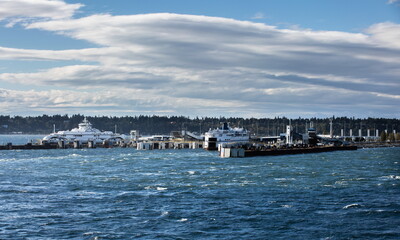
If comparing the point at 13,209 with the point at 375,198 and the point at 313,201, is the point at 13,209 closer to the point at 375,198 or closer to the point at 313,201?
the point at 313,201

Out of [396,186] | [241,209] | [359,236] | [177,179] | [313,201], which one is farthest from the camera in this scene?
[177,179]

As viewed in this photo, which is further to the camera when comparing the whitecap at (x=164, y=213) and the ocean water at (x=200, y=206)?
the whitecap at (x=164, y=213)

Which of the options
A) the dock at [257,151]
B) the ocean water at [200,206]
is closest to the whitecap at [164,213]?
the ocean water at [200,206]

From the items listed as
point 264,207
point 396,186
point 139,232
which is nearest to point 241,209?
point 264,207

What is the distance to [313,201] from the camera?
185 ft

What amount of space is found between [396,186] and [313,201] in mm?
18264

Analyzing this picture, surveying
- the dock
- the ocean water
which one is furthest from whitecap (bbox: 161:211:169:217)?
the dock

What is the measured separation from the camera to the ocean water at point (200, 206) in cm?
4250

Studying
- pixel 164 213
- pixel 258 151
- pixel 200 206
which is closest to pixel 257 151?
pixel 258 151

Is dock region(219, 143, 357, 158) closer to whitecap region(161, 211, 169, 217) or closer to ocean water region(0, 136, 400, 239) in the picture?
ocean water region(0, 136, 400, 239)

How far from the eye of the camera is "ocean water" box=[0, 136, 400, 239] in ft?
139

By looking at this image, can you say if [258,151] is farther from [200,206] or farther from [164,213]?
[164,213]

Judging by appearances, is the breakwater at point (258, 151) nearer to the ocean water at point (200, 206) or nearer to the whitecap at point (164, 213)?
the ocean water at point (200, 206)

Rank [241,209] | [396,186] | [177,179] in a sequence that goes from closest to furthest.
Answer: [241,209] < [396,186] < [177,179]
